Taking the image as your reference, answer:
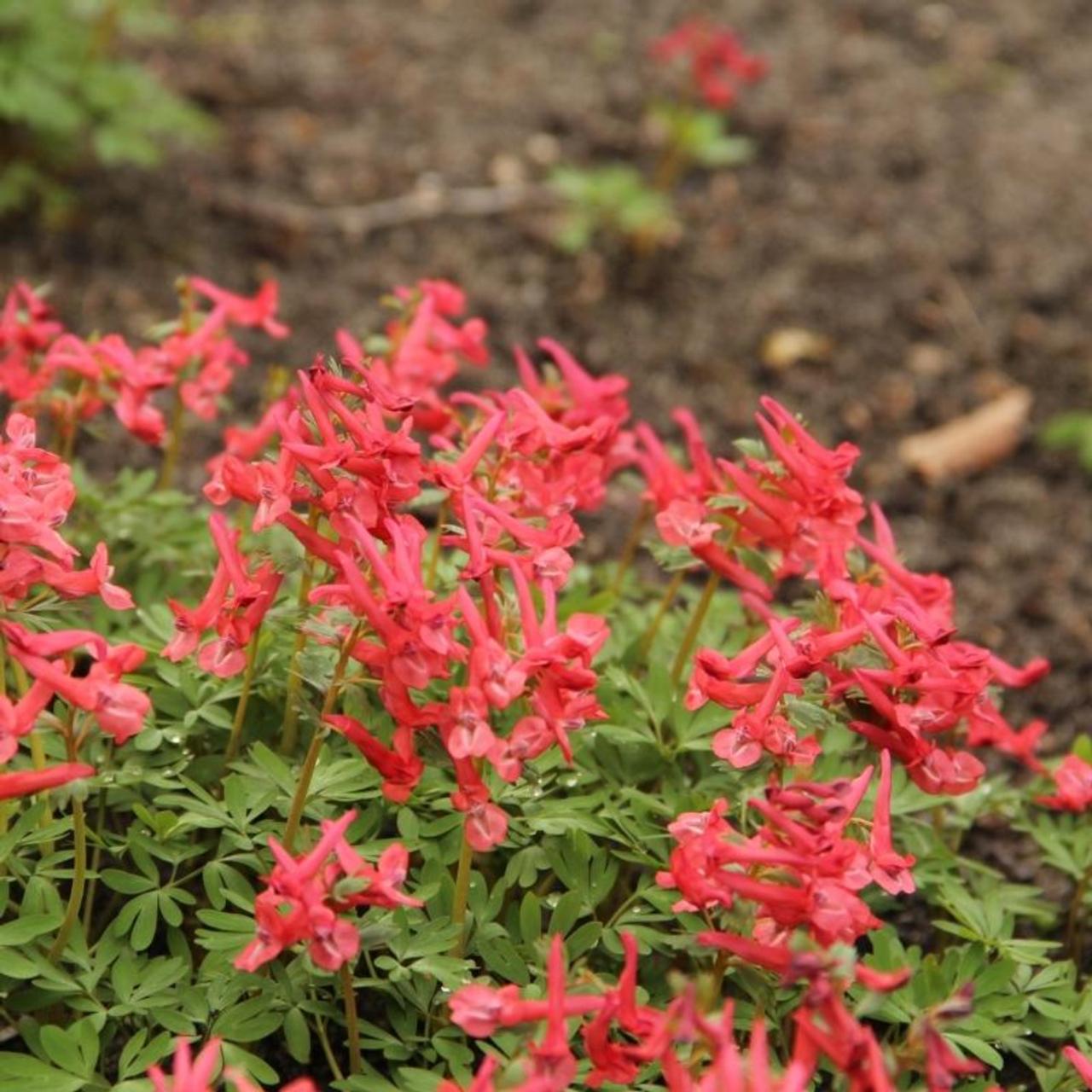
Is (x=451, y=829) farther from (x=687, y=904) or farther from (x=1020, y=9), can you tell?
(x=1020, y=9)

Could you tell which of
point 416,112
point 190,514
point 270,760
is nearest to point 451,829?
point 270,760

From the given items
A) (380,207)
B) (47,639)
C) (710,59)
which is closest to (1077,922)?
(47,639)

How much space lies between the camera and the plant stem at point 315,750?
2.43 meters

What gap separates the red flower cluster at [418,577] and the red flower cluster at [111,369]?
65cm

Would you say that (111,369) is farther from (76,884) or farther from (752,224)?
(752,224)

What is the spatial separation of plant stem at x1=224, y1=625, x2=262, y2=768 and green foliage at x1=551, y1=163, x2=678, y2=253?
3.58 m

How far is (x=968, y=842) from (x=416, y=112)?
438 cm

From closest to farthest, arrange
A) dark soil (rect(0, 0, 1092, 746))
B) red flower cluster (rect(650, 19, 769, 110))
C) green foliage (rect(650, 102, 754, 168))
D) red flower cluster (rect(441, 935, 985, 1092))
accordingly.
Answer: red flower cluster (rect(441, 935, 985, 1092)), dark soil (rect(0, 0, 1092, 746)), green foliage (rect(650, 102, 754, 168)), red flower cluster (rect(650, 19, 769, 110))

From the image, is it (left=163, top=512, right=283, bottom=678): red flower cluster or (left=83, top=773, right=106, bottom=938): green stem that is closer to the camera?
(left=163, top=512, right=283, bottom=678): red flower cluster

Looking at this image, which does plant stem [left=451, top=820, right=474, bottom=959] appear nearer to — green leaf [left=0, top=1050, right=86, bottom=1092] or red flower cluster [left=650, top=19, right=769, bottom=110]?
green leaf [left=0, top=1050, right=86, bottom=1092]

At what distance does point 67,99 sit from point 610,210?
2.06 meters

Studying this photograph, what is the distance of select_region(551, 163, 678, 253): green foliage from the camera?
6184 mm

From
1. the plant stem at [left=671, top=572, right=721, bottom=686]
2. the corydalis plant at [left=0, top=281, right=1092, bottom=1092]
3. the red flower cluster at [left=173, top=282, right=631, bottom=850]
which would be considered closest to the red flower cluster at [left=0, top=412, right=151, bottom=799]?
the corydalis plant at [left=0, top=281, right=1092, bottom=1092]

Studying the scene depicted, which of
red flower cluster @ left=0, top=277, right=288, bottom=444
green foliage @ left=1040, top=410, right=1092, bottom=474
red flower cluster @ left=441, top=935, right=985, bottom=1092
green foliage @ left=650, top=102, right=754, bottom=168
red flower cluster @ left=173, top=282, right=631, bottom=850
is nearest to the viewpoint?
red flower cluster @ left=441, top=935, right=985, bottom=1092
